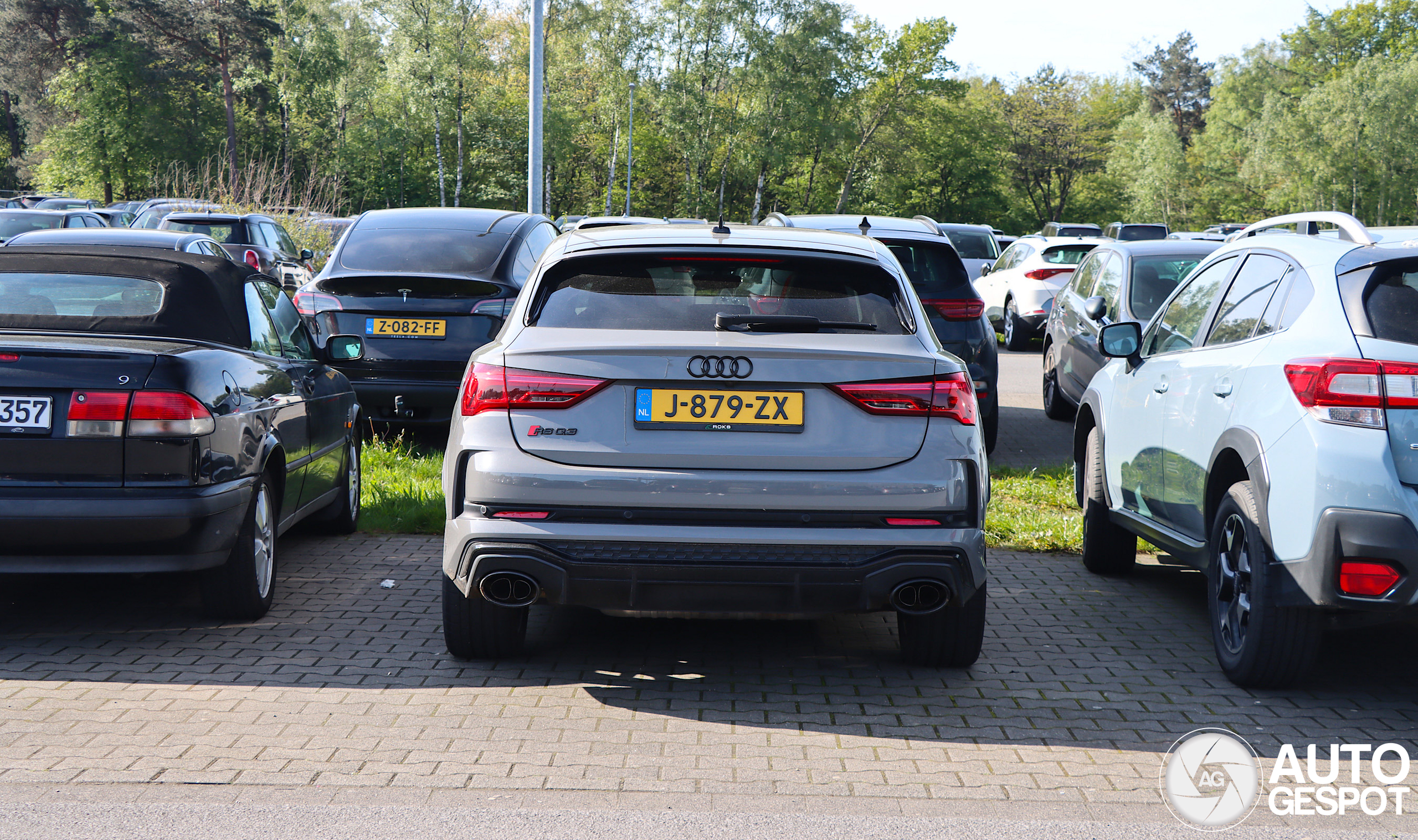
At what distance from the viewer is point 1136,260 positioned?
35.9 feet

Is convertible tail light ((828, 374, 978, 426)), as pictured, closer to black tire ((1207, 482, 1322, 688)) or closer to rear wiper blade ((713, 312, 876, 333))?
rear wiper blade ((713, 312, 876, 333))

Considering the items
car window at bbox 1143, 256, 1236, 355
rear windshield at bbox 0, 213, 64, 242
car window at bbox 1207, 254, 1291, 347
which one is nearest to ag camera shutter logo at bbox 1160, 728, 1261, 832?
car window at bbox 1207, 254, 1291, 347

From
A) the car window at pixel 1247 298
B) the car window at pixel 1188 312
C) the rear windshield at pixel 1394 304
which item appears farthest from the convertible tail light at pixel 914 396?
the car window at pixel 1188 312

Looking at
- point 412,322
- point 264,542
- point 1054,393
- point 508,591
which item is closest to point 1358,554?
point 508,591

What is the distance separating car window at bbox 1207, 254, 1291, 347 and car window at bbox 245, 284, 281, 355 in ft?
14.1

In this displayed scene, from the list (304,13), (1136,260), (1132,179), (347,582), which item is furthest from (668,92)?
(347,582)

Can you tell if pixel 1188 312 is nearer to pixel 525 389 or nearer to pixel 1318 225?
pixel 1318 225

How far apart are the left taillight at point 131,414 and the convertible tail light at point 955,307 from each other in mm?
6097

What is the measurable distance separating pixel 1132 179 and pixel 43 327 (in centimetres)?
9038

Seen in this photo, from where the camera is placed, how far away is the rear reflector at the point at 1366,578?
4.12 meters

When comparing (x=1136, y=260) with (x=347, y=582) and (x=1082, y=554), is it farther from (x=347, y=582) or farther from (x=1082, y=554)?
(x=347, y=582)

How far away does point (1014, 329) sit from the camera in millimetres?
20219

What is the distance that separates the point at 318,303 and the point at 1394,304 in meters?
7.26

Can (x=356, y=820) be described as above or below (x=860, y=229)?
below
